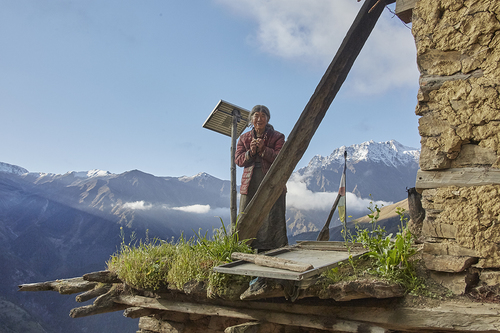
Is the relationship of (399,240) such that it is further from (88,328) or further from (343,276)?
(88,328)

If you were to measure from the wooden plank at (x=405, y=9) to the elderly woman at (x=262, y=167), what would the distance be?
93.5 inches

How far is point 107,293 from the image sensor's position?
4492 mm

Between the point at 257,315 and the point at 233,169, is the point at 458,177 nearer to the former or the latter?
the point at 257,315

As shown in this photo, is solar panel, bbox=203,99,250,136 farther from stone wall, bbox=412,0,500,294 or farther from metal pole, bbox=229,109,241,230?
stone wall, bbox=412,0,500,294

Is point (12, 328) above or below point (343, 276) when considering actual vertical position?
below

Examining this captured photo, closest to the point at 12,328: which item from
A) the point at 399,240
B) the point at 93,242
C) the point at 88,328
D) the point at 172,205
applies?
the point at 88,328

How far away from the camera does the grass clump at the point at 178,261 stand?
11.7ft

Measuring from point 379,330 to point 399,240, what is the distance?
716mm

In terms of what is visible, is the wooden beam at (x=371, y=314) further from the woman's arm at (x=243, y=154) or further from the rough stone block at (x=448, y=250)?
the woman's arm at (x=243, y=154)

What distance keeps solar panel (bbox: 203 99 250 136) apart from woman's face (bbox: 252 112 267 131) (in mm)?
1644

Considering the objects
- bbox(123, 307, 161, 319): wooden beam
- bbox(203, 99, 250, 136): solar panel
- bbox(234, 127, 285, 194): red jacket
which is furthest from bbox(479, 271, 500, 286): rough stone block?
bbox(203, 99, 250, 136): solar panel

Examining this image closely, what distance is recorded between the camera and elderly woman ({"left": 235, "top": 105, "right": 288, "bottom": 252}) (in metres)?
5.03

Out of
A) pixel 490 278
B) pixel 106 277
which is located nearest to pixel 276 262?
pixel 490 278

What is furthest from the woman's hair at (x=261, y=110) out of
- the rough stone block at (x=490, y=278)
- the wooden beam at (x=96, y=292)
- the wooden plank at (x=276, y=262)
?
the rough stone block at (x=490, y=278)
